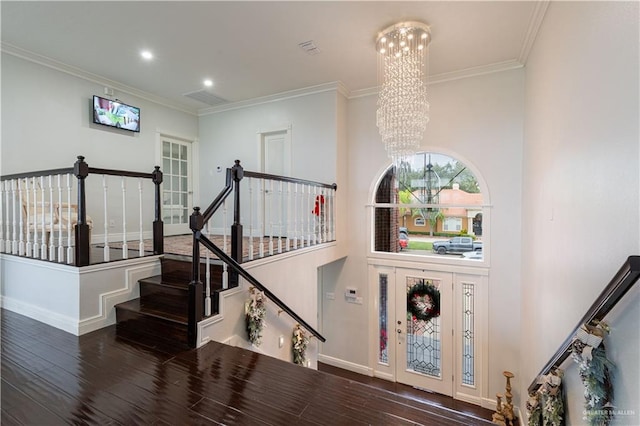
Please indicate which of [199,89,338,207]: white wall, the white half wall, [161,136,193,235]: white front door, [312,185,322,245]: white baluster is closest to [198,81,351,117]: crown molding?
[199,89,338,207]: white wall

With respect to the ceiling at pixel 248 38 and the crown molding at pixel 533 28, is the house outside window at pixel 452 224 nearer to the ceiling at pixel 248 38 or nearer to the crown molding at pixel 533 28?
the ceiling at pixel 248 38

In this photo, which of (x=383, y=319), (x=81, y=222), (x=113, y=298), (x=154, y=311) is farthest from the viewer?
(x=383, y=319)

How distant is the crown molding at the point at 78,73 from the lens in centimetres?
385

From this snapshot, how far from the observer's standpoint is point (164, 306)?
10.3 ft

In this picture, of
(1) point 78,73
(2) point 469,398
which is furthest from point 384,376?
(1) point 78,73

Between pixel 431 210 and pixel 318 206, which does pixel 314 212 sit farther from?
pixel 431 210

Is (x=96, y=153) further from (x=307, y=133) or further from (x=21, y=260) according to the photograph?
(x=307, y=133)

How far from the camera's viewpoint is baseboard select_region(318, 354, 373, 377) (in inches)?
210

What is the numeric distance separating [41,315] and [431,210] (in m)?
5.37

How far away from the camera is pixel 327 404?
195 centimetres

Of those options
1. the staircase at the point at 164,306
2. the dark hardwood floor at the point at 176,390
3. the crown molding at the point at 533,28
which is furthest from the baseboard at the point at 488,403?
the crown molding at the point at 533,28

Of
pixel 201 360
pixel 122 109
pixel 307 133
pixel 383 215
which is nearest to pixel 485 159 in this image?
pixel 383 215

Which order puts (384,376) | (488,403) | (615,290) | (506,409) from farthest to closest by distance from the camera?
(384,376), (488,403), (506,409), (615,290)

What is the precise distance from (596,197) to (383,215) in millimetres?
3680
